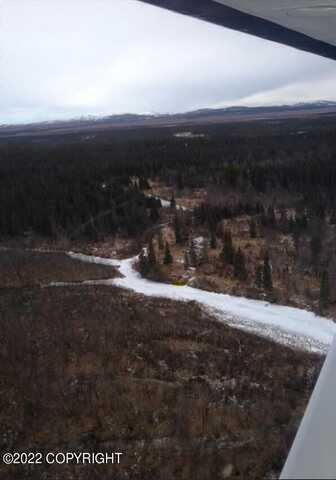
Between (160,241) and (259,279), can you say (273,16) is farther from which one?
(160,241)

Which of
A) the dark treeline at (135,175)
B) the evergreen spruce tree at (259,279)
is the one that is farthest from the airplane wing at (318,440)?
the dark treeline at (135,175)

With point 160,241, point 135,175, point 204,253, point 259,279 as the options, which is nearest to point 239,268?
point 259,279

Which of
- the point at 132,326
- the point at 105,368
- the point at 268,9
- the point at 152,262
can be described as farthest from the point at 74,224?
the point at 268,9

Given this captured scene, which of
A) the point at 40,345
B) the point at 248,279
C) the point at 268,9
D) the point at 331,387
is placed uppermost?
the point at 268,9

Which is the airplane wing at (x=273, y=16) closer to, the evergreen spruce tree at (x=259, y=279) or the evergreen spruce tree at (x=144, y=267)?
the evergreen spruce tree at (x=259, y=279)

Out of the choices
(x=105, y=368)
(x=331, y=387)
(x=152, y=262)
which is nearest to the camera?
(x=331, y=387)

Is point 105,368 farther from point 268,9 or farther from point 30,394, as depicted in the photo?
point 268,9

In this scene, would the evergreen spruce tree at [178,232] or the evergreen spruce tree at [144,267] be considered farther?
the evergreen spruce tree at [178,232]
